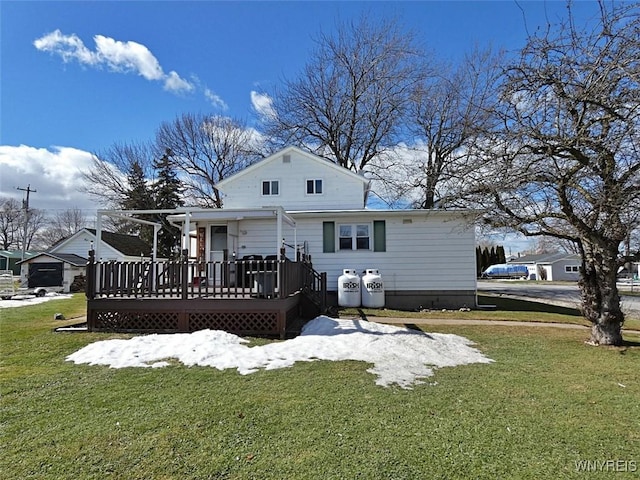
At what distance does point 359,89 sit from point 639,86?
19.7 metres

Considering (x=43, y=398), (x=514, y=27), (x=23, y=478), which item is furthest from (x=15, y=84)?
(x=514, y=27)

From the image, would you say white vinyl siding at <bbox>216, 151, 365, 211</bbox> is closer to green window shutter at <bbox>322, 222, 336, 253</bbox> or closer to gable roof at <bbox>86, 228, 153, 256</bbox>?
green window shutter at <bbox>322, 222, 336, 253</bbox>

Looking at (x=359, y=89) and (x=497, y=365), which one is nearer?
(x=497, y=365)

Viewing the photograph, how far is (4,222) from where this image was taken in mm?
50594

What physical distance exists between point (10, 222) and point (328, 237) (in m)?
56.9

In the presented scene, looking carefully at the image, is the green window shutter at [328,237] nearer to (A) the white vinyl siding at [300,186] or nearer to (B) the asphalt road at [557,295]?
(A) the white vinyl siding at [300,186]

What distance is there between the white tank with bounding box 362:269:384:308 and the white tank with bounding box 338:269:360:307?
10.3 inches

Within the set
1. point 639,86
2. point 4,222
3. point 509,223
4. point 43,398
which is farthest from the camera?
point 4,222

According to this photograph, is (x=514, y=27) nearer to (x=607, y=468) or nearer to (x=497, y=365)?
(x=497, y=365)

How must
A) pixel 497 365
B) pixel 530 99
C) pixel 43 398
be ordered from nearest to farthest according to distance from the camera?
pixel 43 398
pixel 497 365
pixel 530 99

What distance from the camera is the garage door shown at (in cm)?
2012

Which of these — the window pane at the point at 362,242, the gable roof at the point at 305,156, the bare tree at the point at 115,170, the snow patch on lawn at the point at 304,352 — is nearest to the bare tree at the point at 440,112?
the gable roof at the point at 305,156

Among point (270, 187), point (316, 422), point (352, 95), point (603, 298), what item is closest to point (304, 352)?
point (316, 422)

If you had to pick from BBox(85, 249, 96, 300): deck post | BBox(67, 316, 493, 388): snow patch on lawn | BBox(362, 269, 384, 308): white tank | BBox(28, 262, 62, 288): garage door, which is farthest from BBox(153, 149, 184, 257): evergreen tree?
BBox(67, 316, 493, 388): snow patch on lawn
